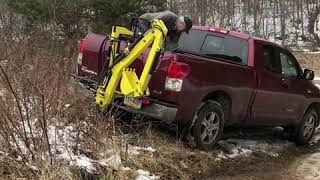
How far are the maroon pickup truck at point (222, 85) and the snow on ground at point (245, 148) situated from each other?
0.33 m

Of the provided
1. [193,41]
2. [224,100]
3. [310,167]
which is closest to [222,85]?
[224,100]

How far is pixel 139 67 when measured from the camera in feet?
23.4

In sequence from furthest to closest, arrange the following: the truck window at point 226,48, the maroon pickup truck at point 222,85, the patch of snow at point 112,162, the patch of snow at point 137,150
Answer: the truck window at point 226,48 → the maroon pickup truck at point 222,85 → the patch of snow at point 137,150 → the patch of snow at point 112,162

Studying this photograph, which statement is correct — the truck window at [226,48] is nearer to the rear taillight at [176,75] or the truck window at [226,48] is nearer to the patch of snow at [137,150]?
the rear taillight at [176,75]

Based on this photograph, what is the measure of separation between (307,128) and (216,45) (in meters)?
2.62

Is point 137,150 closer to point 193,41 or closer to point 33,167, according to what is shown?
point 33,167

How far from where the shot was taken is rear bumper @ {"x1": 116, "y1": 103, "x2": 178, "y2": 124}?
6770mm

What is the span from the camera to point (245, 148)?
8.27 meters

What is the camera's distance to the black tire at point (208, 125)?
723cm

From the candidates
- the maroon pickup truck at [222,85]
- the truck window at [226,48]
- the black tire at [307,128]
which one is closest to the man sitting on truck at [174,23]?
the maroon pickup truck at [222,85]

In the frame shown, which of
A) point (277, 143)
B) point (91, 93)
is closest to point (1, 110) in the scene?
point (91, 93)

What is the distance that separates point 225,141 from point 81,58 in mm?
2557

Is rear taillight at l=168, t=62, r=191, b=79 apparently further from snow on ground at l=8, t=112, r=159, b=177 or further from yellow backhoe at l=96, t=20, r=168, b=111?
snow on ground at l=8, t=112, r=159, b=177

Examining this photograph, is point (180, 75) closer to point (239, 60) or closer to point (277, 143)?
point (239, 60)
